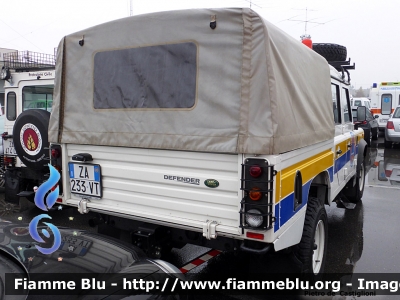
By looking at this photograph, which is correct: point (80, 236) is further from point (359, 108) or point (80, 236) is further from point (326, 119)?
point (359, 108)

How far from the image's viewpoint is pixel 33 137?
4.70m

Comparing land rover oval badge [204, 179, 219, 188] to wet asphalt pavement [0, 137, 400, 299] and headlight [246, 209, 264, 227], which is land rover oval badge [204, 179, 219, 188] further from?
wet asphalt pavement [0, 137, 400, 299]

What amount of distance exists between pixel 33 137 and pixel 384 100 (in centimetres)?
1786

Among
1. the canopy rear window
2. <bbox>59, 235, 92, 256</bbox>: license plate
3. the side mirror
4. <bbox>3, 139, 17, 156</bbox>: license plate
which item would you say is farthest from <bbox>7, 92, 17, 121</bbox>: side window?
the side mirror

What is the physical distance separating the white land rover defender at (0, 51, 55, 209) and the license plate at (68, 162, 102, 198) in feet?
2.11

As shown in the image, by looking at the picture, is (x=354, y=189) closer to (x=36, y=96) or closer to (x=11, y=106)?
(x=36, y=96)

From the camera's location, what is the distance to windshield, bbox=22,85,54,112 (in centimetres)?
688

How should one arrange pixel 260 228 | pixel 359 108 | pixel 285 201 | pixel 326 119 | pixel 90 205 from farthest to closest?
pixel 359 108 → pixel 326 119 → pixel 90 205 → pixel 285 201 → pixel 260 228

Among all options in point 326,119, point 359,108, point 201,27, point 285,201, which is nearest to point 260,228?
point 285,201

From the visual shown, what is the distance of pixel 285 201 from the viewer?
3045 mm

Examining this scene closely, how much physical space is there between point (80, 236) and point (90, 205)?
0.94 meters

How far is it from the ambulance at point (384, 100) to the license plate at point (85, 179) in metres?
17.8

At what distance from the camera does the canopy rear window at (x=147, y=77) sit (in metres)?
3.21

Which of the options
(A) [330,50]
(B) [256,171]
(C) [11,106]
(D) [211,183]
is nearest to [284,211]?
(B) [256,171]
